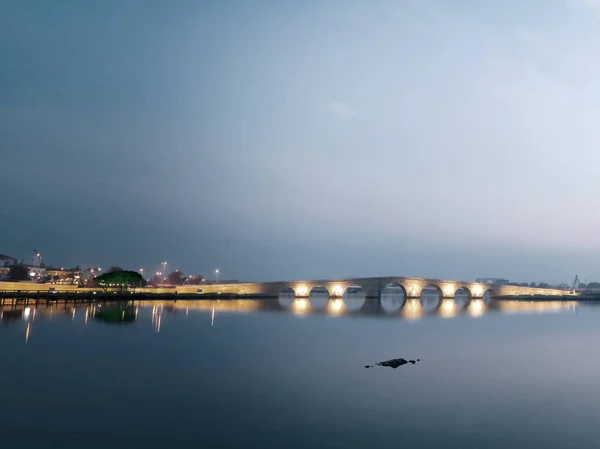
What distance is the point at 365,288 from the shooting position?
10688 centimetres

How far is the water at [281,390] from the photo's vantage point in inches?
612

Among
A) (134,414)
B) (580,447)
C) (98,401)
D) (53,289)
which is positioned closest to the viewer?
(580,447)

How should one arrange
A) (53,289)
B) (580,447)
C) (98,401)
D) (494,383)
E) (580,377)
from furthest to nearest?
(53,289)
(580,377)
(494,383)
(98,401)
(580,447)

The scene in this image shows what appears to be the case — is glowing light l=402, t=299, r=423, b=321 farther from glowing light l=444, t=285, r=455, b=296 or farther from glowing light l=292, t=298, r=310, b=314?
glowing light l=444, t=285, r=455, b=296

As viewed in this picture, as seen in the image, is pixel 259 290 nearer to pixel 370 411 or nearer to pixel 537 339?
pixel 537 339

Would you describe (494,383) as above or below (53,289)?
below

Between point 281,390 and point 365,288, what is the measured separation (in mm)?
87390

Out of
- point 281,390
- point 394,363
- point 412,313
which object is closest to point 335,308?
point 412,313

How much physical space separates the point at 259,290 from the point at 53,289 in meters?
39.5

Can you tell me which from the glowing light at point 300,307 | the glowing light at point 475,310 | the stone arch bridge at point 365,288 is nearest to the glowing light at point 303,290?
the stone arch bridge at point 365,288

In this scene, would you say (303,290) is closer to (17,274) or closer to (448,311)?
(448,311)

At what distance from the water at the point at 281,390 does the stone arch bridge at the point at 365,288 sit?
163 feet

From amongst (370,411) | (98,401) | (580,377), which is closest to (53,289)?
(98,401)

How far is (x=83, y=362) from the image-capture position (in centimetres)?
2555
